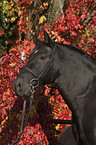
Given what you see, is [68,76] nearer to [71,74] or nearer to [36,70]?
[71,74]

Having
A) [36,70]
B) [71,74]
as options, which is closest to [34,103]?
[36,70]

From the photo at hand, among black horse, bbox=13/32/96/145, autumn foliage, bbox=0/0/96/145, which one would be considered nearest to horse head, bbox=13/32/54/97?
black horse, bbox=13/32/96/145

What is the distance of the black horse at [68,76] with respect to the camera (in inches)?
99.2

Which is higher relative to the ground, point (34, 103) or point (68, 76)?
point (68, 76)

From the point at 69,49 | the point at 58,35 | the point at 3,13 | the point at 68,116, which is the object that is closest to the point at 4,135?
the point at 68,116

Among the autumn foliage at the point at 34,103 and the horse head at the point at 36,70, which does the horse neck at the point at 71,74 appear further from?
the autumn foliage at the point at 34,103

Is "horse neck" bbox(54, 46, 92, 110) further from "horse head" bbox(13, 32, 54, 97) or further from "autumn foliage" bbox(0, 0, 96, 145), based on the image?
"autumn foliage" bbox(0, 0, 96, 145)

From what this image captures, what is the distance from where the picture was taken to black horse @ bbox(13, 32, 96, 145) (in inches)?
99.2

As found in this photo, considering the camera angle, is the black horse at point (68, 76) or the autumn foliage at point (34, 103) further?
the autumn foliage at point (34, 103)

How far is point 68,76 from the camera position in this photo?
8.39 ft

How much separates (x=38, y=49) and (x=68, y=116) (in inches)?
87.7

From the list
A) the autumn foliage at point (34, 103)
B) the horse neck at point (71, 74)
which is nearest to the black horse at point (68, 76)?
the horse neck at point (71, 74)

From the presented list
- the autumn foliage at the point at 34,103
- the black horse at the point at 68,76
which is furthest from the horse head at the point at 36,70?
the autumn foliage at the point at 34,103

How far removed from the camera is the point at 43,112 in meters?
3.45
